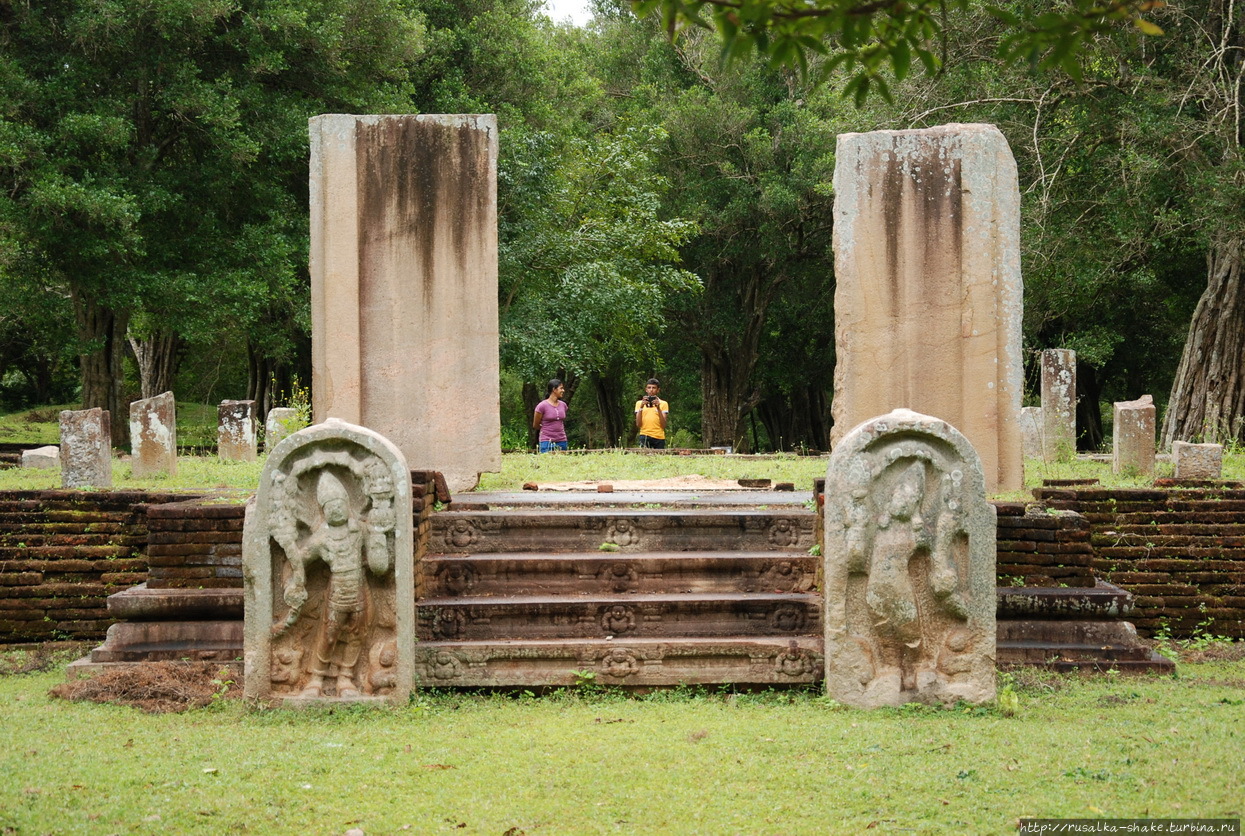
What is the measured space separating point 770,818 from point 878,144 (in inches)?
220

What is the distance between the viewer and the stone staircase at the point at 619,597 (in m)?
6.54

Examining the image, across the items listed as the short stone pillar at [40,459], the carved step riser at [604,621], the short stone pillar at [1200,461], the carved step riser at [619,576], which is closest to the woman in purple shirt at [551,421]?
the short stone pillar at [40,459]

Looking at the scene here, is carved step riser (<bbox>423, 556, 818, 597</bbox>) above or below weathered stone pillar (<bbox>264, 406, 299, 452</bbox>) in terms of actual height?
below

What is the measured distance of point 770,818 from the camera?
4.43 metres

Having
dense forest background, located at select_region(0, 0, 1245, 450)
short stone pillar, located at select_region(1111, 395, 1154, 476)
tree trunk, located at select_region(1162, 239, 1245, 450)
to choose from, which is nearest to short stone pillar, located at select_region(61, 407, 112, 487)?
dense forest background, located at select_region(0, 0, 1245, 450)

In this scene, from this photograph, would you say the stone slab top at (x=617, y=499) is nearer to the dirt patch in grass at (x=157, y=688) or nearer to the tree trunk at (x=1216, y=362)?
the dirt patch in grass at (x=157, y=688)

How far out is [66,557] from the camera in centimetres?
880

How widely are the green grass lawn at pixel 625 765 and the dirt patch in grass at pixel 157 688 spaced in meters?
0.15

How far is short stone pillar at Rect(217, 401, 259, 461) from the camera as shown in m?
14.5

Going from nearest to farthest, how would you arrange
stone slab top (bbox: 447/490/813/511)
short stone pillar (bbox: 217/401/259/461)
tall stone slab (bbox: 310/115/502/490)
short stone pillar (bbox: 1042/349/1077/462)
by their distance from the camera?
stone slab top (bbox: 447/490/813/511) → tall stone slab (bbox: 310/115/502/490) → short stone pillar (bbox: 1042/349/1077/462) → short stone pillar (bbox: 217/401/259/461)

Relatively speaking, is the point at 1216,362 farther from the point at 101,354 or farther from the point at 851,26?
the point at 101,354

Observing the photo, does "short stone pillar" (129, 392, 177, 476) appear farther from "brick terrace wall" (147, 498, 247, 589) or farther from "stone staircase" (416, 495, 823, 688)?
"stone staircase" (416, 495, 823, 688)

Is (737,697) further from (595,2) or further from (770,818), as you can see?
(595,2)

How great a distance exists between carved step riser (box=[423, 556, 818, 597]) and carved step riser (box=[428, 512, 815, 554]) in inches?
11.2
